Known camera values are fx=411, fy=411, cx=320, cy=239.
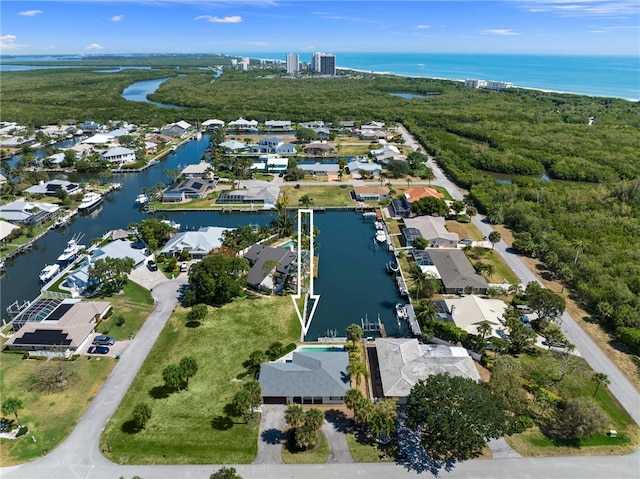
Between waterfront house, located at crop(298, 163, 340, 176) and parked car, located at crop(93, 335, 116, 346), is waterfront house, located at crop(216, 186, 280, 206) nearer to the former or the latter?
waterfront house, located at crop(298, 163, 340, 176)

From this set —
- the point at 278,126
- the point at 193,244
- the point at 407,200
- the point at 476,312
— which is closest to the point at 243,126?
the point at 278,126

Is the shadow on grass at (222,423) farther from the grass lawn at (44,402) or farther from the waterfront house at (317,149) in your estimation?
the waterfront house at (317,149)

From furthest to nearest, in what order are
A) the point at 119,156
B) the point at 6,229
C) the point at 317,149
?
the point at 317,149
the point at 119,156
the point at 6,229

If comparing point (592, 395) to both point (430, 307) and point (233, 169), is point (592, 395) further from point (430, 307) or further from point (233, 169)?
point (233, 169)

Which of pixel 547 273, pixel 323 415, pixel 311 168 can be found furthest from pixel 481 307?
pixel 311 168

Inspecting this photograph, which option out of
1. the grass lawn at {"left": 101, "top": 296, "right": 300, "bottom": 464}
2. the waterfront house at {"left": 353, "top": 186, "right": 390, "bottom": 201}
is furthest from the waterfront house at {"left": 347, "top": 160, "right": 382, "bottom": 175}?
the grass lawn at {"left": 101, "top": 296, "right": 300, "bottom": 464}

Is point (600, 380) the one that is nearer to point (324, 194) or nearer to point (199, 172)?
point (324, 194)
